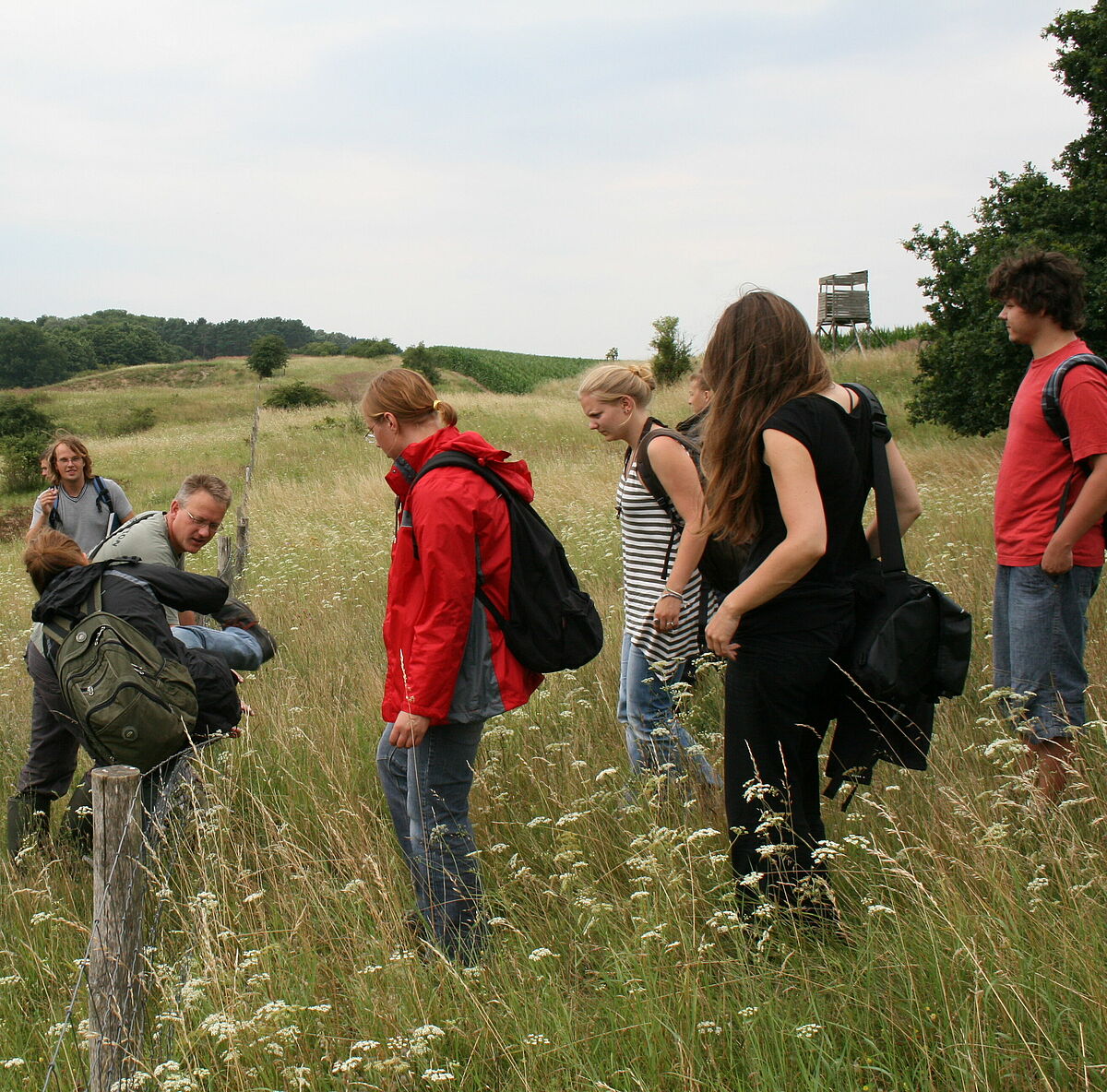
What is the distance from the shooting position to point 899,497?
3.09 m

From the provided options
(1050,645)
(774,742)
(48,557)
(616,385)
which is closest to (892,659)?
(774,742)

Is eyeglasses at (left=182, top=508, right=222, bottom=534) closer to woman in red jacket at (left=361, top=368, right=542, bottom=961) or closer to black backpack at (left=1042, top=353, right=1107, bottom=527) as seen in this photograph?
woman in red jacket at (left=361, top=368, right=542, bottom=961)

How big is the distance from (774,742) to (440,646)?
105cm

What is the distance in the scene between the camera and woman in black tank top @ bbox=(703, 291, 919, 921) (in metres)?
2.67

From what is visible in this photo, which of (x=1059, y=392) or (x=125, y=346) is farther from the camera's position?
(x=125, y=346)

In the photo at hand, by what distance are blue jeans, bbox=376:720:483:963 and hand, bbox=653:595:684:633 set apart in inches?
37.2

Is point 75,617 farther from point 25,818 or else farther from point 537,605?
point 537,605

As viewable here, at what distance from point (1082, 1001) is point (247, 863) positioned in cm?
322

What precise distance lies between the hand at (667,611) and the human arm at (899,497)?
0.93 metres

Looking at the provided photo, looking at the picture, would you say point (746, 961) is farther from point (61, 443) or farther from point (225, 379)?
point (225, 379)

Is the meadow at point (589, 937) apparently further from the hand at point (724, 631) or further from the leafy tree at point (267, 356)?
the leafy tree at point (267, 356)

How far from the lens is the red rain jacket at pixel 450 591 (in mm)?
2994

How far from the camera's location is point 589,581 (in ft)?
28.5

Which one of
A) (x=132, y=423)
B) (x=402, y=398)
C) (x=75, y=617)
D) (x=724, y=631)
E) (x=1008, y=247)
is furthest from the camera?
(x=132, y=423)
